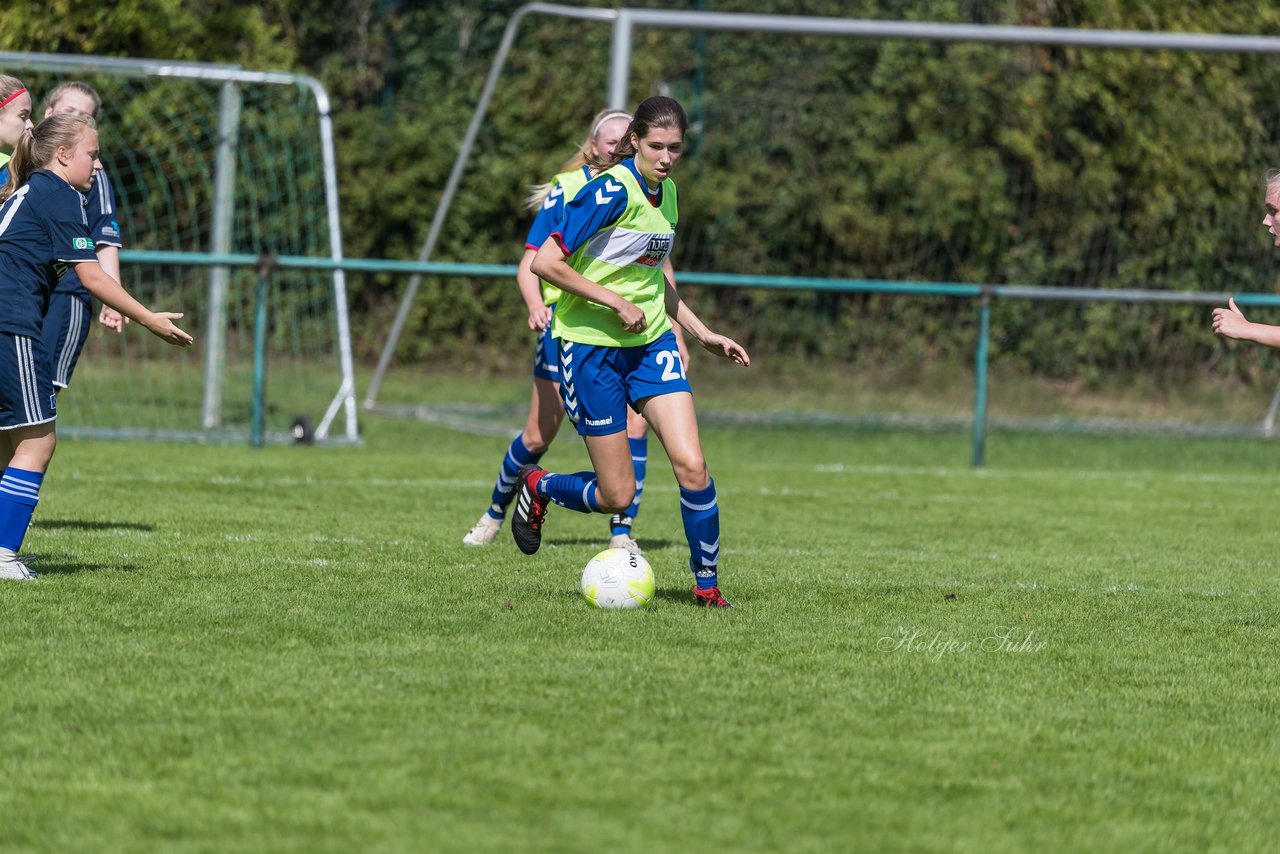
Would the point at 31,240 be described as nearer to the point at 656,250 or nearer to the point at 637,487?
the point at 656,250

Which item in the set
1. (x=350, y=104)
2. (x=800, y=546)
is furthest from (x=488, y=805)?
(x=350, y=104)

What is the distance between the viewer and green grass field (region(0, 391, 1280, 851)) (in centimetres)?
349

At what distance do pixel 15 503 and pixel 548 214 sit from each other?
2.55 meters

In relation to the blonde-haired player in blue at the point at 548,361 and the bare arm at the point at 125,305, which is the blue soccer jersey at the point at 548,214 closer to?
the blonde-haired player in blue at the point at 548,361

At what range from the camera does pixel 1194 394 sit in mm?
15070

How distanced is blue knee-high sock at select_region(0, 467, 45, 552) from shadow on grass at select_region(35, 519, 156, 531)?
5.62 ft

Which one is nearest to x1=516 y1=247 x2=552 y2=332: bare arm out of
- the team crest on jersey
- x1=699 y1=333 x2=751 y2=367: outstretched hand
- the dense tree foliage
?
the team crest on jersey

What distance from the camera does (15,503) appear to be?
6.04 metres

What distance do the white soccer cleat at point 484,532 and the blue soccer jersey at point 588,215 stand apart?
215 cm

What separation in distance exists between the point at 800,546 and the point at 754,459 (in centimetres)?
518

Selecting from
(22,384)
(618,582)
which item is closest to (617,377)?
(618,582)

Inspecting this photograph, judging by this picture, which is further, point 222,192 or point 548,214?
point 222,192

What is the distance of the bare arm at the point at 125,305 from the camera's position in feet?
19.1

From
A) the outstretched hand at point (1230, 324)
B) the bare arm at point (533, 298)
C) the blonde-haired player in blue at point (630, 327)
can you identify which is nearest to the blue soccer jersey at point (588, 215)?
the blonde-haired player in blue at point (630, 327)
